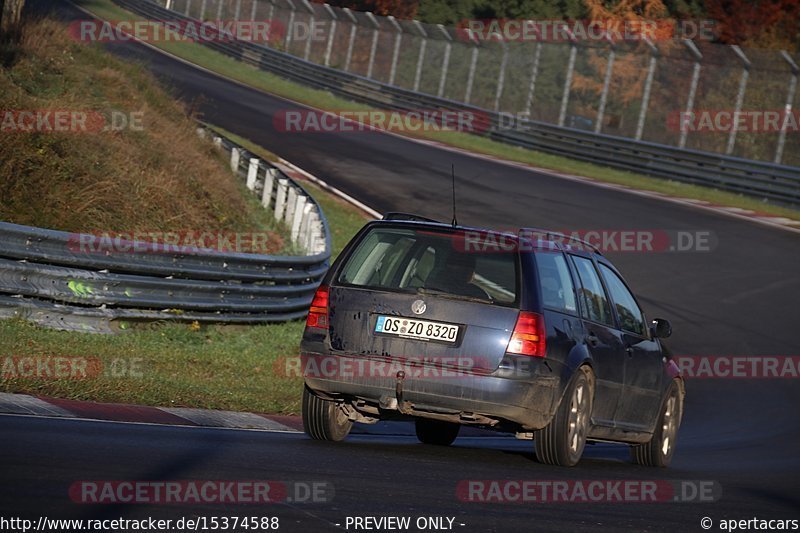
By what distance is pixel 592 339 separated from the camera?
8703 mm

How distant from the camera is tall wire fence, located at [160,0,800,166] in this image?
30906 millimetres

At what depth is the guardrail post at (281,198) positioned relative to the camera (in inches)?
784

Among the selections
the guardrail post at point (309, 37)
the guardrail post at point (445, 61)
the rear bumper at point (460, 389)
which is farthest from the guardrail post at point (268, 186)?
the guardrail post at point (309, 37)

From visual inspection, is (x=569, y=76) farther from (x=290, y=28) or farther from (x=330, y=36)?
(x=290, y=28)

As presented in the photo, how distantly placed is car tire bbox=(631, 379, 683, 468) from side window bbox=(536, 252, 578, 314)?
6.32ft

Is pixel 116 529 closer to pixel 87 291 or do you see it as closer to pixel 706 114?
pixel 87 291

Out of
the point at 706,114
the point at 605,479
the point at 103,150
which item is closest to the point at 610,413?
the point at 605,479

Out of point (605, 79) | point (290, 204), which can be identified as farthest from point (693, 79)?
point (290, 204)

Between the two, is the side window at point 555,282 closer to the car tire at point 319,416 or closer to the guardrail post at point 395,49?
the car tire at point 319,416

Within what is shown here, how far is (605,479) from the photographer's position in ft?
26.4

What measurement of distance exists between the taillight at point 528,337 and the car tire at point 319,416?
1.50 meters

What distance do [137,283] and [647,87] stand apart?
24244 mm

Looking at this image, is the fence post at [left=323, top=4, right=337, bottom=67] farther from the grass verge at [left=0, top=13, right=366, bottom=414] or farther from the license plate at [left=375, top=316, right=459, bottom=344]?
the license plate at [left=375, top=316, right=459, bottom=344]

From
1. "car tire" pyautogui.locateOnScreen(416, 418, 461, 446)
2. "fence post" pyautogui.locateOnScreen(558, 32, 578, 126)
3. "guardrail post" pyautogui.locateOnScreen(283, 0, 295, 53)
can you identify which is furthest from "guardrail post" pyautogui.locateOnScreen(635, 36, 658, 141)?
"car tire" pyautogui.locateOnScreen(416, 418, 461, 446)
